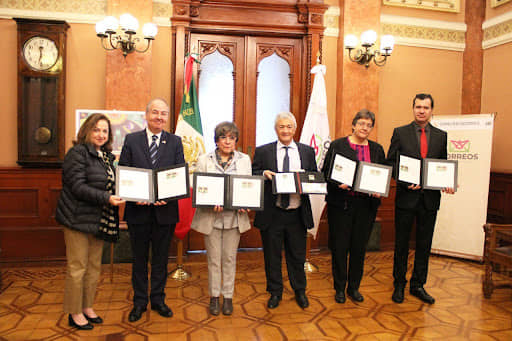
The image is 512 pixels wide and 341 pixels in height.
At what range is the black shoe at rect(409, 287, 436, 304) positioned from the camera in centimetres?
331

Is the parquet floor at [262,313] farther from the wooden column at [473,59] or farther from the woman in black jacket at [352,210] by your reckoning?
the wooden column at [473,59]

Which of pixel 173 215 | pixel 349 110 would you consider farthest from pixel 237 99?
pixel 173 215

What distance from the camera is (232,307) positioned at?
308cm

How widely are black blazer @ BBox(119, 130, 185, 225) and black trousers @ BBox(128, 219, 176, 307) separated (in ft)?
0.21

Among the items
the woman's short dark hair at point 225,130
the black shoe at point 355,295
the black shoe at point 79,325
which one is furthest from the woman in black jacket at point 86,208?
the black shoe at point 355,295

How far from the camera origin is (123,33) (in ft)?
14.4

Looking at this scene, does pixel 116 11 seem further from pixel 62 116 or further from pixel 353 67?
pixel 353 67

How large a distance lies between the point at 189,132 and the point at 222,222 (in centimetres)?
138

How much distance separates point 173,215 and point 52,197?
2.31m

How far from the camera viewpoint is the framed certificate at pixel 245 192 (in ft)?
9.27

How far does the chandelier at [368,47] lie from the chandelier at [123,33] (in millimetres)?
2378

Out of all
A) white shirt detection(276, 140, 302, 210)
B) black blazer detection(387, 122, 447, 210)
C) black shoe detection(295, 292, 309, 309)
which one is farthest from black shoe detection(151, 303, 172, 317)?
black blazer detection(387, 122, 447, 210)

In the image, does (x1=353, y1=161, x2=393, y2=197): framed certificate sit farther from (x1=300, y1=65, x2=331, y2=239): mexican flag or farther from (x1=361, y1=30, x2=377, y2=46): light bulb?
(x1=361, y1=30, x2=377, y2=46): light bulb

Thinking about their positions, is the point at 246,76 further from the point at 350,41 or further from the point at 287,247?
the point at 287,247
